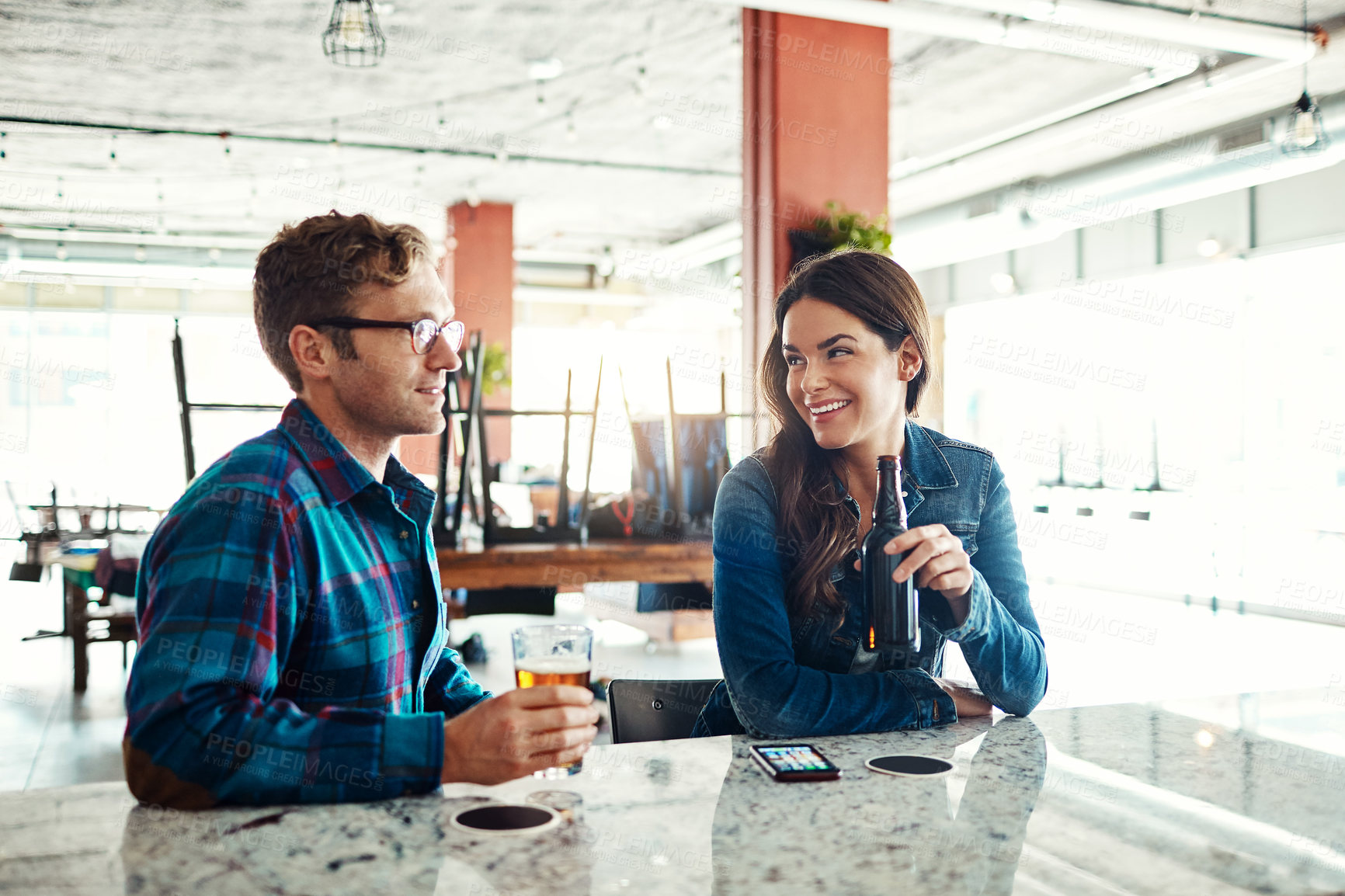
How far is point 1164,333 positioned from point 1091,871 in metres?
9.11

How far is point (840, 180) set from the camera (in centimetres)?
511

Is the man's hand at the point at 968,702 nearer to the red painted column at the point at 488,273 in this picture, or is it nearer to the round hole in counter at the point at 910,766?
the round hole in counter at the point at 910,766

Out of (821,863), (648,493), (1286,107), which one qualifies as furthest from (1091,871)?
(1286,107)

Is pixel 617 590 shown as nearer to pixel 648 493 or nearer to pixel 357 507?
pixel 648 493

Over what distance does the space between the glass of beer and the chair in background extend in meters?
0.37

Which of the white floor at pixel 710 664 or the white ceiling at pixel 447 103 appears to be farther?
the white ceiling at pixel 447 103

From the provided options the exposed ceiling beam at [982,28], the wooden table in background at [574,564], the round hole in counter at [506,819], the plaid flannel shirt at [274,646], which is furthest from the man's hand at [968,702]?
the exposed ceiling beam at [982,28]

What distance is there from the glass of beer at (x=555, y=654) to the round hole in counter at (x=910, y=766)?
1.21 ft

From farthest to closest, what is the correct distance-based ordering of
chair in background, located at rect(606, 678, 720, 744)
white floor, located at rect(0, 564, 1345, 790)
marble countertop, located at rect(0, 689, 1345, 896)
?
white floor, located at rect(0, 564, 1345, 790) < chair in background, located at rect(606, 678, 720, 744) < marble countertop, located at rect(0, 689, 1345, 896)

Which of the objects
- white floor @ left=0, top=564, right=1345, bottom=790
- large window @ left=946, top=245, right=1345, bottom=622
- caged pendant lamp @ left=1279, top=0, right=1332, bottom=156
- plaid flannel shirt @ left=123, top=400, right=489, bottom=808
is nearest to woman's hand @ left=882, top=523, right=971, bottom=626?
plaid flannel shirt @ left=123, top=400, right=489, bottom=808

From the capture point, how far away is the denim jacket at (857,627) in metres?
1.52

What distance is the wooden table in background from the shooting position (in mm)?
3705

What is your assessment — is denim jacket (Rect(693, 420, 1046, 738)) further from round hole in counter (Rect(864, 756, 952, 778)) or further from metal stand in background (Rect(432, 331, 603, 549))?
metal stand in background (Rect(432, 331, 603, 549))

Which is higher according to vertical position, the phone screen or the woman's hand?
the woman's hand
